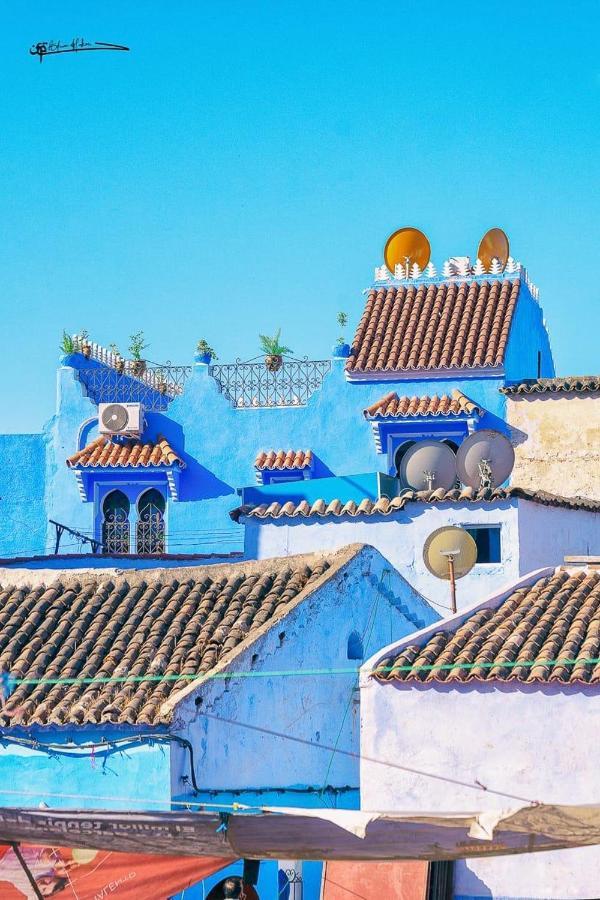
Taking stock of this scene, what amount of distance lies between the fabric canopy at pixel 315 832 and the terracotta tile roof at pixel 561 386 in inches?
779

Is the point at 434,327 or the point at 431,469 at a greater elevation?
the point at 434,327

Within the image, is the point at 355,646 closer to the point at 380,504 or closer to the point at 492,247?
the point at 380,504

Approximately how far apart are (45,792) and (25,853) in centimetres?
335

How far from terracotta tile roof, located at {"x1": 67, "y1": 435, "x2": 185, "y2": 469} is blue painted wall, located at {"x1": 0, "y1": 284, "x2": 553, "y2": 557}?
38 cm

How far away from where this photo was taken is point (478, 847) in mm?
11148

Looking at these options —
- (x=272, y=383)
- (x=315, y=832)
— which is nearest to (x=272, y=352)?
(x=272, y=383)

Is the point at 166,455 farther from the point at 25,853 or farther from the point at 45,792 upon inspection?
the point at 25,853

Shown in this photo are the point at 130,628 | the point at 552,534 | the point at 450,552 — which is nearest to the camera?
the point at 130,628

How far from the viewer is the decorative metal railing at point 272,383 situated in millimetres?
31812

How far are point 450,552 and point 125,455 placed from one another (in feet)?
39.0

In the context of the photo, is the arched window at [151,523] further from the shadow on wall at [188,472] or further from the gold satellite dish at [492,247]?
the gold satellite dish at [492,247]

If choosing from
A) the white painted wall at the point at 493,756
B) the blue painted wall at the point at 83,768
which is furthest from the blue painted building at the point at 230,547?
the white painted wall at the point at 493,756

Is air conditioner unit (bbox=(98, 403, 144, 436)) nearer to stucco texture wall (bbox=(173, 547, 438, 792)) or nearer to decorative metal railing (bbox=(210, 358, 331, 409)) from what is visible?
decorative metal railing (bbox=(210, 358, 331, 409))

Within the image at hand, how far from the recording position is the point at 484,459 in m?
25.1
